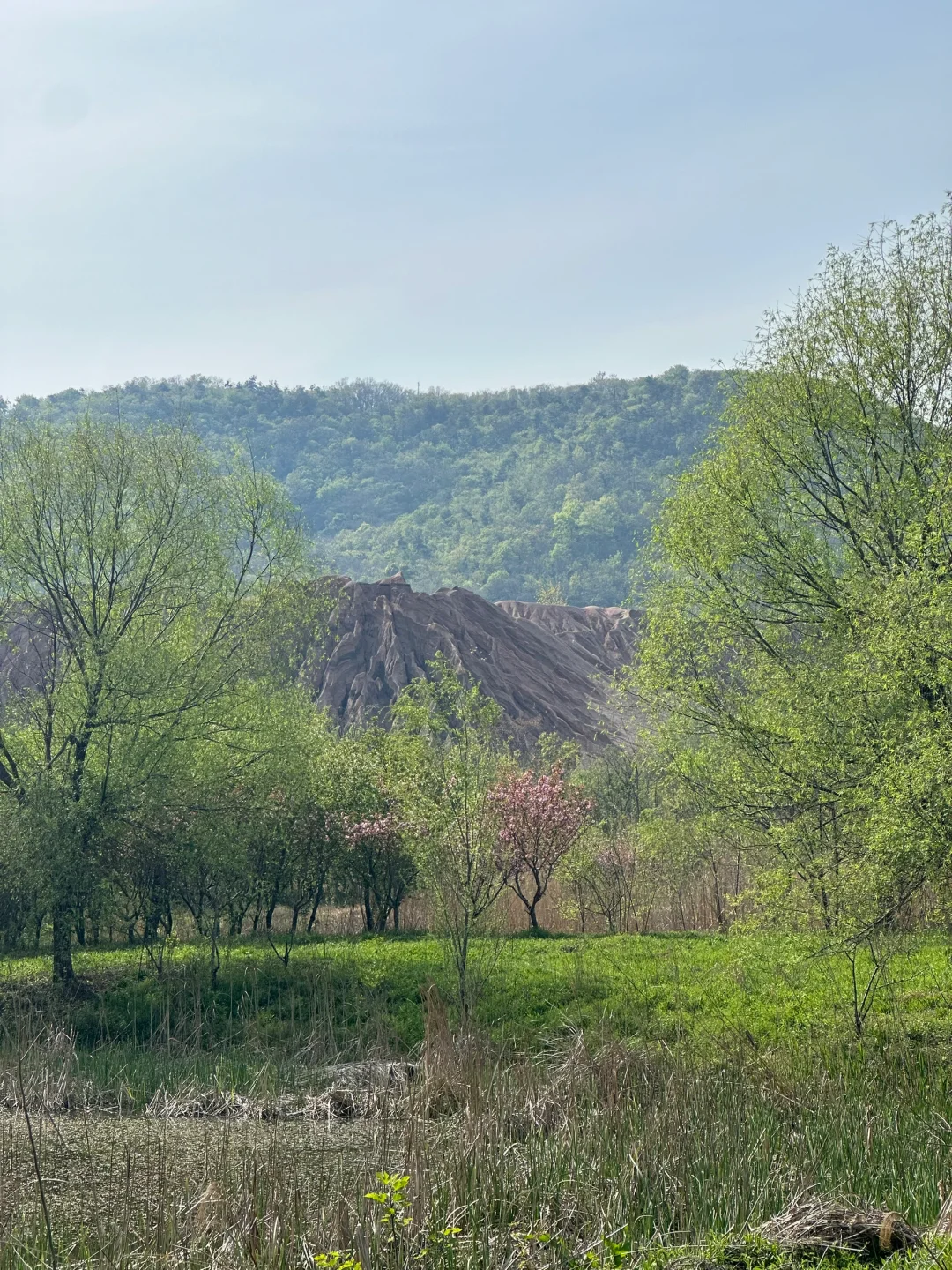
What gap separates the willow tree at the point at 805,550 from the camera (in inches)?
669

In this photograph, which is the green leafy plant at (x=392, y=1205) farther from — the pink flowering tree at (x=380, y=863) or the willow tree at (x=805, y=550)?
the pink flowering tree at (x=380, y=863)

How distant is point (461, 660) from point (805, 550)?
1830 inches

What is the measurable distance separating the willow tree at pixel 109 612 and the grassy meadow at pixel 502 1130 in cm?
415

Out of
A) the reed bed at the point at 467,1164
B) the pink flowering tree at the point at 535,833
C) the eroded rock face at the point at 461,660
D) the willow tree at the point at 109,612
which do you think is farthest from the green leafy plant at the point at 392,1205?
the eroded rock face at the point at 461,660

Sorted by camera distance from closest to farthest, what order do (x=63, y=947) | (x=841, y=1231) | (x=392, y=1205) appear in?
1. (x=392, y=1205)
2. (x=841, y=1231)
3. (x=63, y=947)

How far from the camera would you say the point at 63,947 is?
63.7 feet

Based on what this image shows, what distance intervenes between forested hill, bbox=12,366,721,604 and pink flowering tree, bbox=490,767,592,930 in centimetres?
11305

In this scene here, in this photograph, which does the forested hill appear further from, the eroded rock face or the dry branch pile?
the dry branch pile

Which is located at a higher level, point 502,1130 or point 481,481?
point 481,481

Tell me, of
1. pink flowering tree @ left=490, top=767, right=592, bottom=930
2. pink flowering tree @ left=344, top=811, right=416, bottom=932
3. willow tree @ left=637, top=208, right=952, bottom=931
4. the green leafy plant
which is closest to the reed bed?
the green leafy plant

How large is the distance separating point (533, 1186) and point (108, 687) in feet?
44.7

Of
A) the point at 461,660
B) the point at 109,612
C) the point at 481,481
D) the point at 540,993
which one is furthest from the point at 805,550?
the point at 481,481

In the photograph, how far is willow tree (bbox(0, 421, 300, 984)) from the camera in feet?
64.4

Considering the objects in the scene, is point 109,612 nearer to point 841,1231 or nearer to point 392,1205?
point 392,1205
